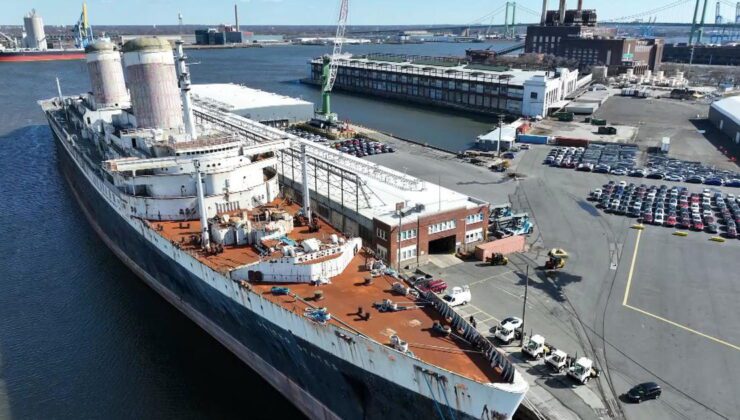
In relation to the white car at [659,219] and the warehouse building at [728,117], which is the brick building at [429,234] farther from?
the warehouse building at [728,117]

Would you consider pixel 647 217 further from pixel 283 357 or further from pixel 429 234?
pixel 283 357

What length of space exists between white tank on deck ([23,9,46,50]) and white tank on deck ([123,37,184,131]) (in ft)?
568

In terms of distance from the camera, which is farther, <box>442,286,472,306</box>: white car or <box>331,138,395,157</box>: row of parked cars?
<box>331,138,395,157</box>: row of parked cars

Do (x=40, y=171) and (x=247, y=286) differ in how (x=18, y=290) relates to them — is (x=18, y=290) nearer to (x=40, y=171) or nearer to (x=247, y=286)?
(x=247, y=286)

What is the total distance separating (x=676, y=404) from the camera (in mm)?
20375

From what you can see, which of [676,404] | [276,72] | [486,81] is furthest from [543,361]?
[276,72]

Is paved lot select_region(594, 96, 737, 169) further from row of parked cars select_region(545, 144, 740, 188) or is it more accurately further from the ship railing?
the ship railing

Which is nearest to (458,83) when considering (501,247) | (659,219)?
(659,219)

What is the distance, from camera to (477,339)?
17.9 meters

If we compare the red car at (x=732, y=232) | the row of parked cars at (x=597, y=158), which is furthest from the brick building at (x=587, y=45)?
the red car at (x=732, y=232)

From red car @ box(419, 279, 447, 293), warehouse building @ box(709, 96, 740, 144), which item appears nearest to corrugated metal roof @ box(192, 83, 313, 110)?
red car @ box(419, 279, 447, 293)

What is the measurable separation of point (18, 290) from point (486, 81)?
76.6m

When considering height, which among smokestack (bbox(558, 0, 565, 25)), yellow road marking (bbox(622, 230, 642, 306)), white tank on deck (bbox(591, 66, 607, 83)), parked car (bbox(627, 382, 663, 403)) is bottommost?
parked car (bbox(627, 382, 663, 403))

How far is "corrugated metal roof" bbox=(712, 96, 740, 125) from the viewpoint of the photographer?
212 ft
